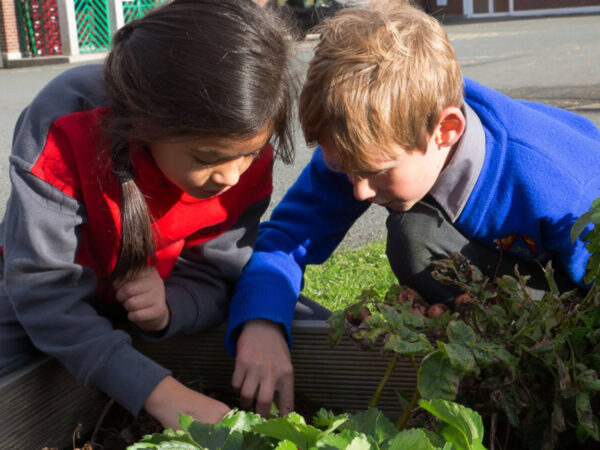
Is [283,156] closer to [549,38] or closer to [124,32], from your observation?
[124,32]

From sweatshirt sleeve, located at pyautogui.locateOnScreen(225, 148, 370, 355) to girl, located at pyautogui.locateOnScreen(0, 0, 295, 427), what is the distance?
164 mm

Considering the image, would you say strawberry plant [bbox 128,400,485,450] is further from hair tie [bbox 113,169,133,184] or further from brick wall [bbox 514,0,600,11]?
brick wall [bbox 514,0,600,11]

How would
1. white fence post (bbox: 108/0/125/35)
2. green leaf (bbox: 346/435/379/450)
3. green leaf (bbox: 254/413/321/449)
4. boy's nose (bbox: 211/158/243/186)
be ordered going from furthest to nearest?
white fence post (bbox: 108/0/125/35)
boy's nose (bbox: 211/158/243/186)
green leaf (bbox: 254/413/321/449)
green leaf (bbox: 346/435/379/450)

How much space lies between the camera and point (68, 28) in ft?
59.6

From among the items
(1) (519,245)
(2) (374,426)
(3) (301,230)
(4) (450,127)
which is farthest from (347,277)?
(2) (374,426)

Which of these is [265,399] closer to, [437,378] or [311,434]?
[437,378]

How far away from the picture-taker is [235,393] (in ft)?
6.17

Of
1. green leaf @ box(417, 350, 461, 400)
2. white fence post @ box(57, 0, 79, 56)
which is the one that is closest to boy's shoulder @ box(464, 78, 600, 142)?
green leaf @ box(417, 350, 461, 400)

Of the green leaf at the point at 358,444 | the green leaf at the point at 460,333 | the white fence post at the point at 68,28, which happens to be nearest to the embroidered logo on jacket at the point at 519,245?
the green leaf at the point at 460,333

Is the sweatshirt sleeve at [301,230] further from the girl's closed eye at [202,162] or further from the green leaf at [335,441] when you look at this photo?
the green leaf at [335,441]

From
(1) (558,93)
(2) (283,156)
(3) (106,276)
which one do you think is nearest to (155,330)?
(3) (106,276)

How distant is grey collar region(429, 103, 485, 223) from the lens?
1.89 metres

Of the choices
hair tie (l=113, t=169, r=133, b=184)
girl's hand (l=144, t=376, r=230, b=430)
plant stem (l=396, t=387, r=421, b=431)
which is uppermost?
hair tie (l=113, t=169, r=133, b=184)

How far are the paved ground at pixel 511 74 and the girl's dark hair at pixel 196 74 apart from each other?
19 centimetres
